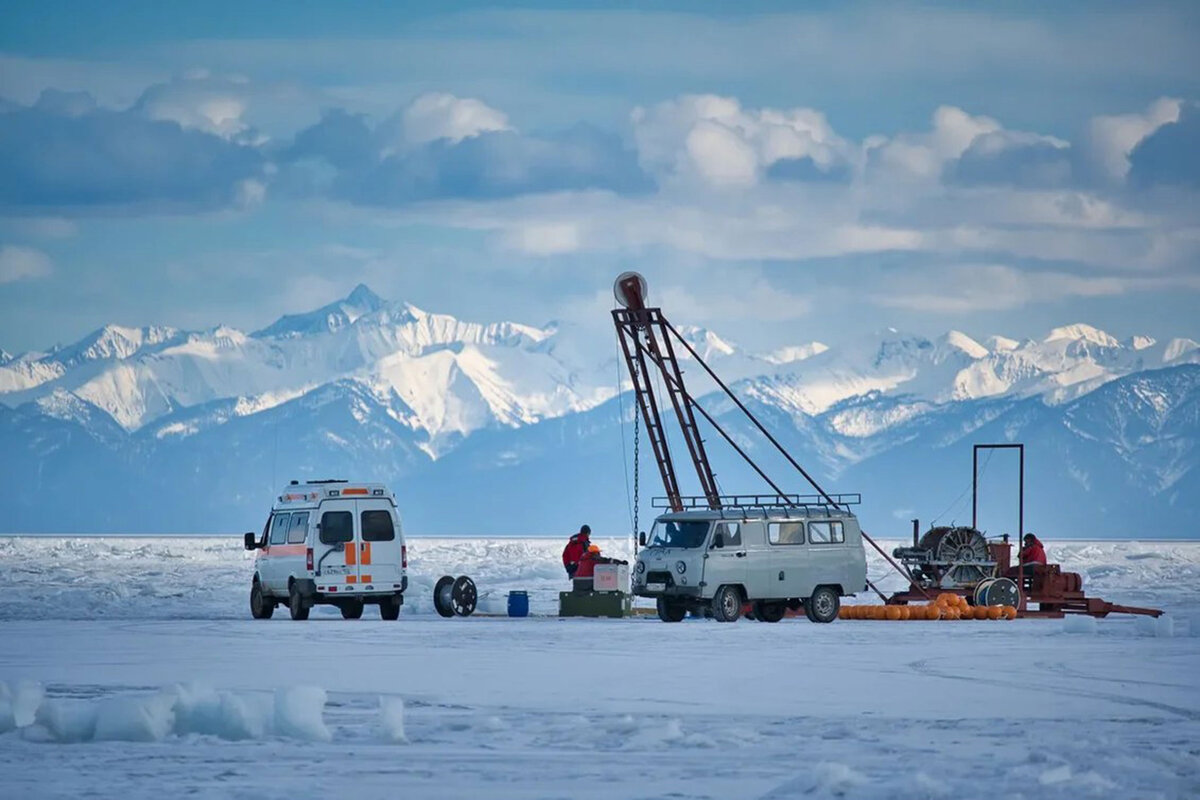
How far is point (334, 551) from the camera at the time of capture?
3794 cm

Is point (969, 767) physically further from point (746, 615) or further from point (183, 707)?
point (746, 615)

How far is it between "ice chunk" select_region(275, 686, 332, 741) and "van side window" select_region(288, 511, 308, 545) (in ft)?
62.7

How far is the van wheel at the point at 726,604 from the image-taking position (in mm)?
37250

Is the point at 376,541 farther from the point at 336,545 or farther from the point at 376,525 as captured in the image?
the point at 336,545

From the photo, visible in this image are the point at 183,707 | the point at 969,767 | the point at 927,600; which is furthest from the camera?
the point at 927,600

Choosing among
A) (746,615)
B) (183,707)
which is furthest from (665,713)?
(746,615)

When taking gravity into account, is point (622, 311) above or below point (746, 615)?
above

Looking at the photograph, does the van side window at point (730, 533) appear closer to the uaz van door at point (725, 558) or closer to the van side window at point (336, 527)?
the uaz van door at point (725, 558)

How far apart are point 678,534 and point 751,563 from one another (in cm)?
144

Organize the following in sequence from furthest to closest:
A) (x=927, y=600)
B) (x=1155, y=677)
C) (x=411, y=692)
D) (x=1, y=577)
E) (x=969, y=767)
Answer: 1. (x=1, y=577)
2. (x=927, y=600)
3. (x=1155, y=677)
4. (x=411, y=692)
5. (x=969, y=767)

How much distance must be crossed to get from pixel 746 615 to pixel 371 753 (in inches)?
890

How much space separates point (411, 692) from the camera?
23.0m

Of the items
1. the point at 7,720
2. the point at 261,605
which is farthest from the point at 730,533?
the point at 7,720

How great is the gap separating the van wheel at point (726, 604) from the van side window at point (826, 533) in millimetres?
1867
